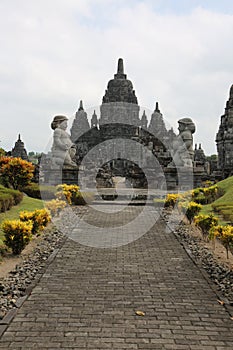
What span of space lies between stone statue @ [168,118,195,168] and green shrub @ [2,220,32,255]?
49.4ft

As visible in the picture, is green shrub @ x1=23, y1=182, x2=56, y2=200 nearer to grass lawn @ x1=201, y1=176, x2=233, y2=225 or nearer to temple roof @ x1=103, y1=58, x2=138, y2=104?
grass lawn @ x1=201, y1=176, x2=233, y2=225

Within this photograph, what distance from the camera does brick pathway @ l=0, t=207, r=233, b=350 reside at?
495 centimetres

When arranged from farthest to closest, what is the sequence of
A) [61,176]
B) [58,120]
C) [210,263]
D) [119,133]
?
1. [119,133]
2. [58,120]
3. [61,176]
4. [210,263]

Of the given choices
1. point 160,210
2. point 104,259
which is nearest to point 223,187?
point 160,210

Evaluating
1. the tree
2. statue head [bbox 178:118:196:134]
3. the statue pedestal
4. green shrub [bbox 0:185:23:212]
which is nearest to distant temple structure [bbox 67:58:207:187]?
statue head [bbox 178:118:196:134]

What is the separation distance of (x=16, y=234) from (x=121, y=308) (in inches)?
156

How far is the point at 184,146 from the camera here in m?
22.8

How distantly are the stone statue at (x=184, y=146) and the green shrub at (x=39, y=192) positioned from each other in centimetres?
839

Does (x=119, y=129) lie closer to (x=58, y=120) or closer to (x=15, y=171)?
(x=58, y=120)

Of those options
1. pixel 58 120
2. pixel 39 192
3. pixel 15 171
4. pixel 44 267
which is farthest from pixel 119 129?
pixel 44 267

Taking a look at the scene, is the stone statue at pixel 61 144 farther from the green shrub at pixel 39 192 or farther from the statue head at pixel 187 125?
the statue head at pixel 187 125

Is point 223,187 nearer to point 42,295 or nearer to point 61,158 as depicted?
point 61,158

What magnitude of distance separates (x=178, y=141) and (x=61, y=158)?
7398 mm

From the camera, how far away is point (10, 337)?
196 inches
